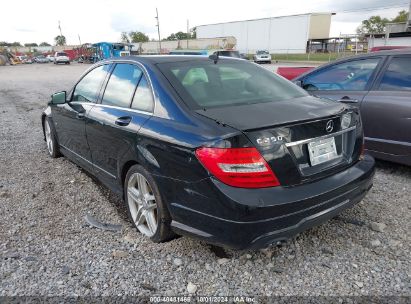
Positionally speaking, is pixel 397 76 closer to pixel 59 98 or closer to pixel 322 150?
pixel 322 150

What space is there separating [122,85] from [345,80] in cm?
299

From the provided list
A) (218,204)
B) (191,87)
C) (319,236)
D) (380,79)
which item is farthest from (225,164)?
(380,79)

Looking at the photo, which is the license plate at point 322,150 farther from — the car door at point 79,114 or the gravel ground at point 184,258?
the car door at point 79,114

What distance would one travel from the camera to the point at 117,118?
3295 millimetres

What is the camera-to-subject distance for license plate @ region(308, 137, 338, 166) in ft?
8.33

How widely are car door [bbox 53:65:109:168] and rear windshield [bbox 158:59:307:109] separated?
3.75 feet

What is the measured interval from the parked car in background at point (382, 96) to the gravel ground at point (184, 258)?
21.1 inches

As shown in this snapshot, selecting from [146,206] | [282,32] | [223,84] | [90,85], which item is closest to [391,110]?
[223,84]

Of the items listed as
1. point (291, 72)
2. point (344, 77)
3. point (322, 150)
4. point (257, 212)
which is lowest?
point (257, 212)

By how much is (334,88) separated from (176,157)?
3221 mm

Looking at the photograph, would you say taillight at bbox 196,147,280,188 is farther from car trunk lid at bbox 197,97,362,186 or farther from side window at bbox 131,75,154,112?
side window at bbox 131,75,154,112

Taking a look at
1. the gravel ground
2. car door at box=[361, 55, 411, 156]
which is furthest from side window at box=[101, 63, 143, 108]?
car door at box=[361, 55, 411, 156]

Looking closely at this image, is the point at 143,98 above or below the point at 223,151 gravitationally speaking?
above

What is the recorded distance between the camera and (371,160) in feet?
10.4
